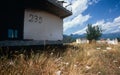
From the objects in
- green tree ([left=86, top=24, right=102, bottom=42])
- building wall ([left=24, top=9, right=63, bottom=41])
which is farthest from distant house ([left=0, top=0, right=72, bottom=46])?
green tree ([left=86, top=24, right=102, bottom=42])

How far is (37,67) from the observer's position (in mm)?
5621

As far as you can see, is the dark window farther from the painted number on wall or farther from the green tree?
the green tree

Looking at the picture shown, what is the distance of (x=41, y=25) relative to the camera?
1464 cm

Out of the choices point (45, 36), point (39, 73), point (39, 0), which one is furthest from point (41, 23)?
point (39, 73)

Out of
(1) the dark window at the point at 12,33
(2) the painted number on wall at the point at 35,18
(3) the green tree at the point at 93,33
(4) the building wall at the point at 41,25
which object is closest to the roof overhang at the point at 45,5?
(4) the building wall at the point at 41,25

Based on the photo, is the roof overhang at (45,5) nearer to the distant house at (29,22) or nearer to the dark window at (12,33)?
the distant house at (29,22)

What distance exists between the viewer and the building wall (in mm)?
13001

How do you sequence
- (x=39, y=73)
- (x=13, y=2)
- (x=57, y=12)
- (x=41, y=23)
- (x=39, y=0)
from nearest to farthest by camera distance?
(x=39, y=73) < (x=13, y=2) < (x=39, y=0) < (x=41, y=23) < (x=57, y=12)

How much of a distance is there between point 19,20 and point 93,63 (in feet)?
18.5

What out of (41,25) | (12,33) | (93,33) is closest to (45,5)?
(41,25)

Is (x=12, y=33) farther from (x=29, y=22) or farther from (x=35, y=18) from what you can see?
(x=35, y=18)

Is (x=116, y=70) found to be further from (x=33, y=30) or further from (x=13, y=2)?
(x=33, y=30)

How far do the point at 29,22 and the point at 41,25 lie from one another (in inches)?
63.9

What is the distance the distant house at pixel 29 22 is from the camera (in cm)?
1059
